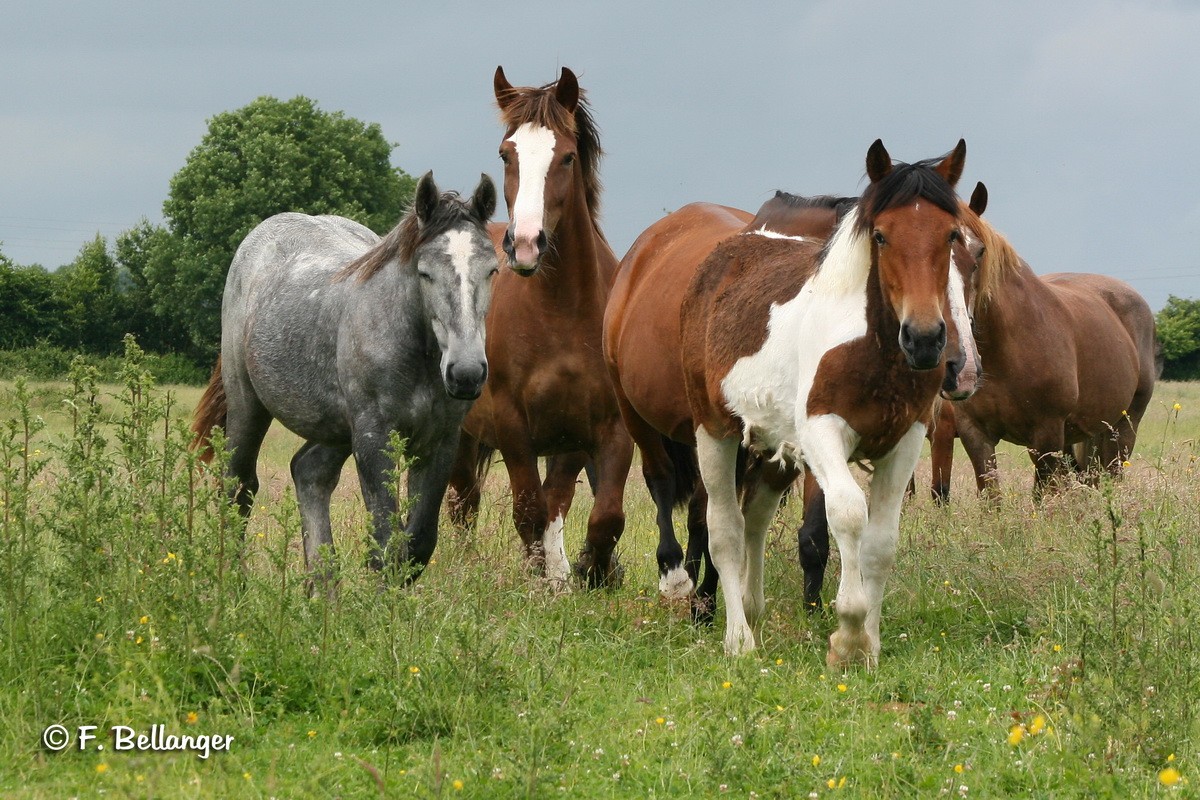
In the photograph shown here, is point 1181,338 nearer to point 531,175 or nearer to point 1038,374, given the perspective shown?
point 1038,374

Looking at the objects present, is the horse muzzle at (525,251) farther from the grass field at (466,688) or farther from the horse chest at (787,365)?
the grass field at (466,688)

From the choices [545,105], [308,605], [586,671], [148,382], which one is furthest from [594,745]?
[545,105]

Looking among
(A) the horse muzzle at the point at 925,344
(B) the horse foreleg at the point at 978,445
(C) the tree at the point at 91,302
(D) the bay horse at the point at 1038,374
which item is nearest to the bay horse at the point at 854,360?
(A) the horse muzzle at the point at 925,344

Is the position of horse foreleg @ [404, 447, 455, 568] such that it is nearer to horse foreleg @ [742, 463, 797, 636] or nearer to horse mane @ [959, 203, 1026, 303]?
horse foreleg @ [742, 463, 797, 636]

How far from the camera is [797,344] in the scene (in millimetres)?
5062

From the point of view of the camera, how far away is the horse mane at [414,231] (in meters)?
5.84

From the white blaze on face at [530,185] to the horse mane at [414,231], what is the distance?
0.46m

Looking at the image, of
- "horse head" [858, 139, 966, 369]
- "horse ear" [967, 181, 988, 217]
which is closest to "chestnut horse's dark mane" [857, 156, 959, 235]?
"horse head" [858, 139, 966, 369]

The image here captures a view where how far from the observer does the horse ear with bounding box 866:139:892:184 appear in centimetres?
491

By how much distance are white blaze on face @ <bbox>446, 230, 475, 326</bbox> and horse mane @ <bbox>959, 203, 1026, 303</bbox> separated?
2566 millimetres

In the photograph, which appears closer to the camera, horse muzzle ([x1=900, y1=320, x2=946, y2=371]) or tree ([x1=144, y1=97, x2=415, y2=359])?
horse muzzle ([x1=900, y1=320, x2=946, y2=371])

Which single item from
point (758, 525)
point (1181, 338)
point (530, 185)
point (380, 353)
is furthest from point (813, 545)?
point (1181, 338)

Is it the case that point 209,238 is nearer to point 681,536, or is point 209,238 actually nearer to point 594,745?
point 681,536

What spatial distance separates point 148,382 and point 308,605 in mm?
1059
